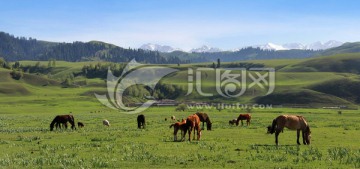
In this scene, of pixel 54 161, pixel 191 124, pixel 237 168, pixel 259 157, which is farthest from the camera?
pixel 191 124

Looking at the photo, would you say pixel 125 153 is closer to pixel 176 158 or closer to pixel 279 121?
pixel 176 158

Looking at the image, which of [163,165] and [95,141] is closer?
[163,165]

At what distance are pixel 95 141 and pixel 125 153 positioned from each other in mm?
8660

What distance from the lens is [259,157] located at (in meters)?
23.8

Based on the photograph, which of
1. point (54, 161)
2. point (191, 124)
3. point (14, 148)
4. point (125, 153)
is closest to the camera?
point (54, 161)

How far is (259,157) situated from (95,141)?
1497 centimetres

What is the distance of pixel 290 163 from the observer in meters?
21.7

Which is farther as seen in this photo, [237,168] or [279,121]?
[279,121]

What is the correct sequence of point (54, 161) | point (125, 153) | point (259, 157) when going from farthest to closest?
point (125, 153) → point (259, 157) → point (54, 161)

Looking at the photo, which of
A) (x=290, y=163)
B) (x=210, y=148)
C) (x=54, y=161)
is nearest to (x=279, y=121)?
(x=210, y=148)

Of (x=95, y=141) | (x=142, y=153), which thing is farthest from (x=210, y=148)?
(x=95, y=141)

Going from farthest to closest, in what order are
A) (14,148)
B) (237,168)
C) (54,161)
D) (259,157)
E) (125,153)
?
(14,148)
(125,153)
(259,157)
(54,161)
(237,168)

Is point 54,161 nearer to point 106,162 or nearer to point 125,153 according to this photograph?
point 106,162

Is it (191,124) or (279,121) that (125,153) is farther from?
(279,121)
